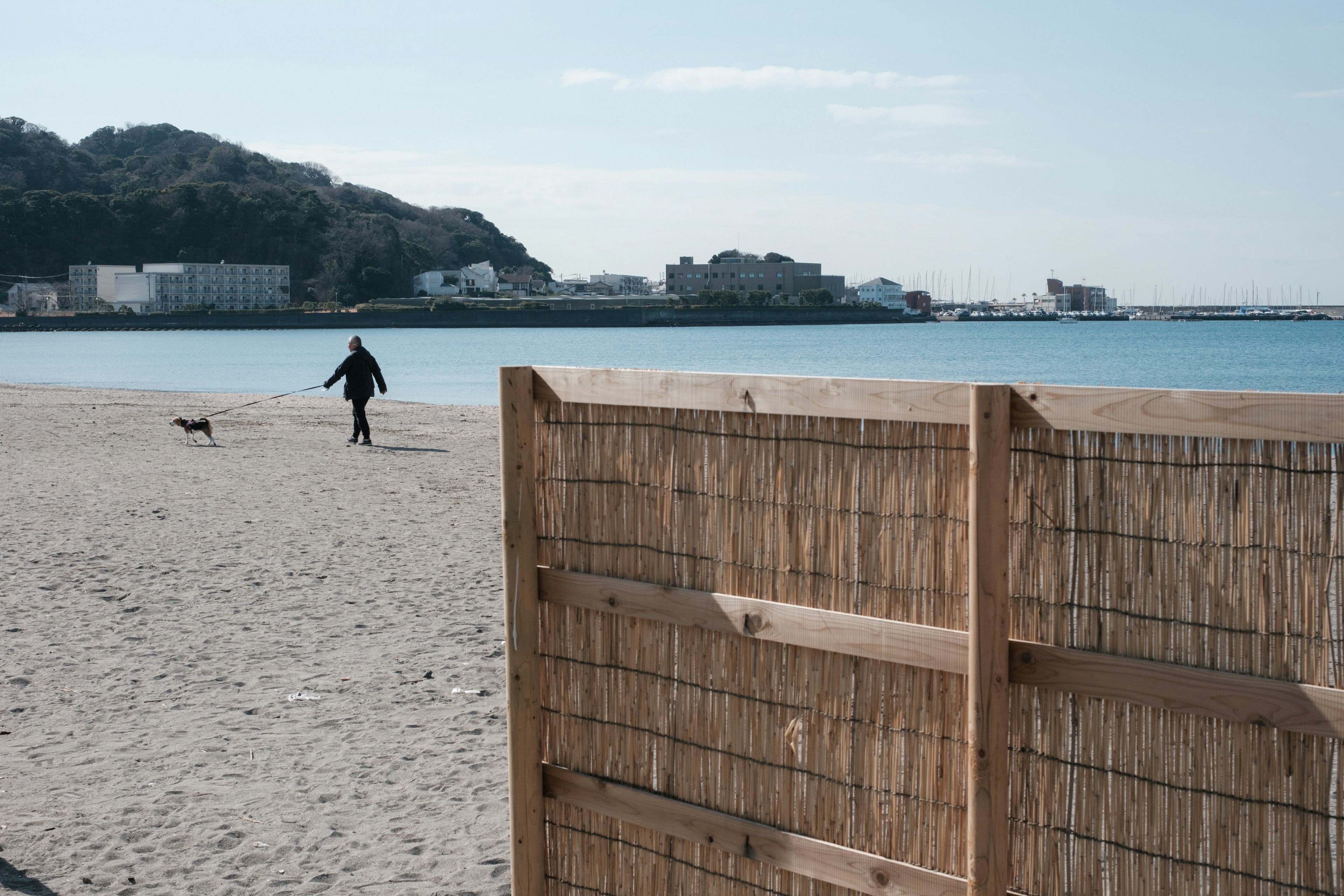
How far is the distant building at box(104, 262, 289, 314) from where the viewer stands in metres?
132

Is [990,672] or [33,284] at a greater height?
[33,284]

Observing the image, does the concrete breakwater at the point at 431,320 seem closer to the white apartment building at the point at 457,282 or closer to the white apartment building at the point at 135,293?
the white apartment building at the point at 135,293

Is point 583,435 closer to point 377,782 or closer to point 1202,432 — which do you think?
point 1202,432

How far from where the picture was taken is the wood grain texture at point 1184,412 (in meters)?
2.18

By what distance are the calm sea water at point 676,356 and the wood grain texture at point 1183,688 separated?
26045 millimetres

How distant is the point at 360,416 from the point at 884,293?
17143 cm

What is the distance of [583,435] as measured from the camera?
3.21 metres

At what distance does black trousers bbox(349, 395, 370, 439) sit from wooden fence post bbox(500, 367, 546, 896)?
1466cm

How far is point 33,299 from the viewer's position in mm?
131125

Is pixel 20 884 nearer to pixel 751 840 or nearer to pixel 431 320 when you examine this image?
pixel 751 840

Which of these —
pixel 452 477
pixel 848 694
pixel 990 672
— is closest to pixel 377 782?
pixel 848 694

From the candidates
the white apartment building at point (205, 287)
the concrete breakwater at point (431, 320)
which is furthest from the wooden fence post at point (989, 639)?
the white apartment building at point (205, 287)

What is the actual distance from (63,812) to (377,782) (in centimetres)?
118

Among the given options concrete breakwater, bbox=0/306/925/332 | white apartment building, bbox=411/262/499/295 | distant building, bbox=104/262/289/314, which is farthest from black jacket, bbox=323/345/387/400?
white apartment building, bbox=411/262/499/295
